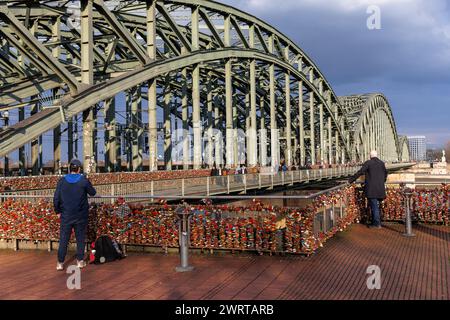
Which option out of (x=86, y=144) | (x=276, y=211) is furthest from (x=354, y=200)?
(x=86, y=144)

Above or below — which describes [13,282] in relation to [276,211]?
below

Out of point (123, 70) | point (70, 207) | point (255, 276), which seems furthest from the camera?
point (123, 70)

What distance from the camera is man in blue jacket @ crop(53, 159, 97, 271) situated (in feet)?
24.0

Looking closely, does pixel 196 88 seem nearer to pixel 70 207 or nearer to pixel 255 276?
pixel 70 207

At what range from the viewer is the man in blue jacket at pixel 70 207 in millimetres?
7305

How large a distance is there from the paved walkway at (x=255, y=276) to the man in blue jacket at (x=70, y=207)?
441 millimetres

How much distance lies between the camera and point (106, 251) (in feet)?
26.1

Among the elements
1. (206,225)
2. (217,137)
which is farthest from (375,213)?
(217,137)

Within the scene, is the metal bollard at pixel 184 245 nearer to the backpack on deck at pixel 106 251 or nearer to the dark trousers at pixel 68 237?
the backpack on deck at pixel 106 251

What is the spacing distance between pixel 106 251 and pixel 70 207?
3.86 feet

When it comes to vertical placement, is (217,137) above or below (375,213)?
above
